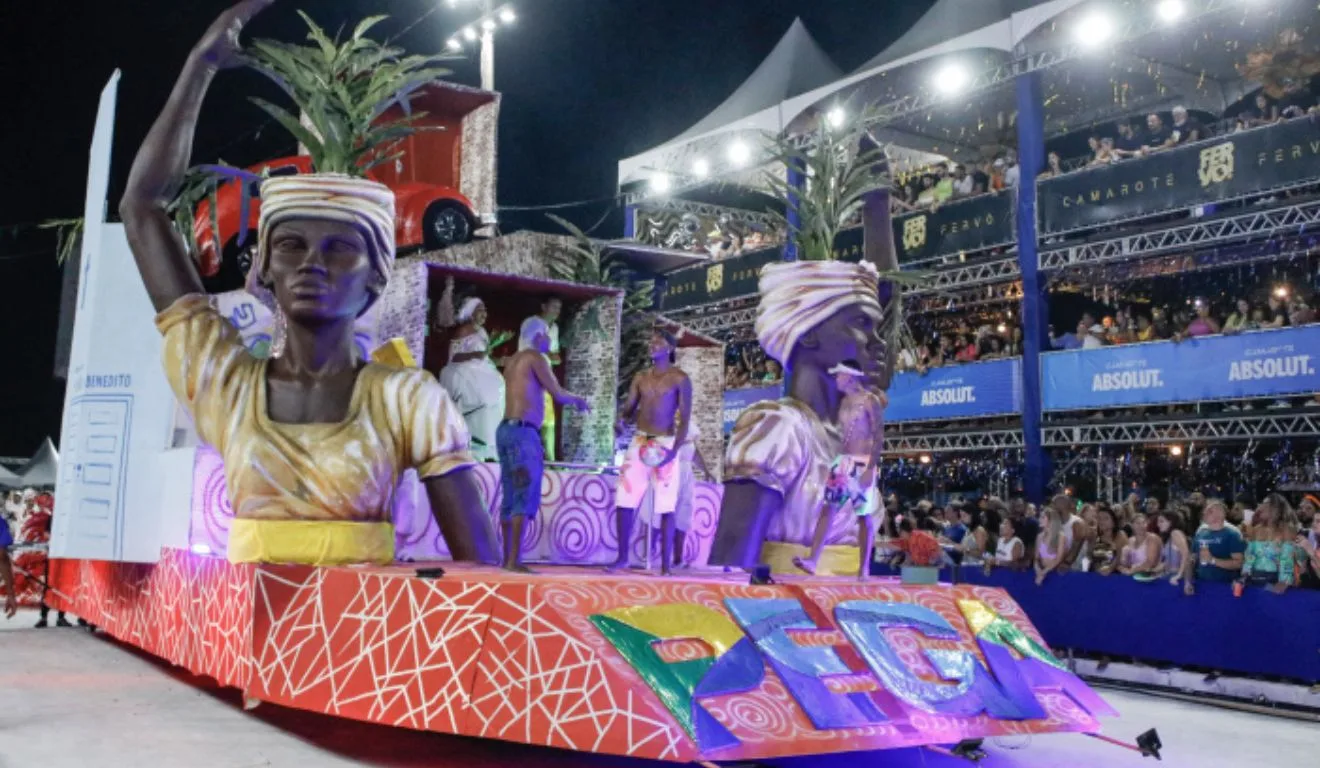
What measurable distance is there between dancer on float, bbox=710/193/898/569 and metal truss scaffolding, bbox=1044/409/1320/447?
373 inches

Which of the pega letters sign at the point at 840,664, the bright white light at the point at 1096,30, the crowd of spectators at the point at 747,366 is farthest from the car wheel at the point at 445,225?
the crowd of spectators at the point at 747,366

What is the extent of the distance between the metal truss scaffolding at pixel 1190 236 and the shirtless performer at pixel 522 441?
11501 mm

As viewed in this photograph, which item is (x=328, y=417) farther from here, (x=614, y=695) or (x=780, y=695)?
(x=780, y=695)

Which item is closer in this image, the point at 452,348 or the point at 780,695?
the point at 780,695

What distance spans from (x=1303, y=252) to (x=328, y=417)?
46.5 ft

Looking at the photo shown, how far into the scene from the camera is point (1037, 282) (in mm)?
17531

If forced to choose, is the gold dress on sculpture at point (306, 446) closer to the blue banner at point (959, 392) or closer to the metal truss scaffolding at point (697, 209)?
the blue banner at point (959, 392)

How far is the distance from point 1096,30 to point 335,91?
12066 millimetres

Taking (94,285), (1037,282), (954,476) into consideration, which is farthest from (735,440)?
(954,476)

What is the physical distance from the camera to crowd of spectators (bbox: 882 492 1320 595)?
9359 mm

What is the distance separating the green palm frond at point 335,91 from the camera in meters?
6.23

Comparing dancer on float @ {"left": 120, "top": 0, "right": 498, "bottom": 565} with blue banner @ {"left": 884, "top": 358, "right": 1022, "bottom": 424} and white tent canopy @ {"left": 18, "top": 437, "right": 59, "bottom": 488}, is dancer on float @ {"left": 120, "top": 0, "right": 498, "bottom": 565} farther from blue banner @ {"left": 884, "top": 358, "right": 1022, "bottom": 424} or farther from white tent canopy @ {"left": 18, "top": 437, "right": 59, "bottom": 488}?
white tent canopy @ {"left": 18, "top": 437, "right": 59, "bottom": 488}

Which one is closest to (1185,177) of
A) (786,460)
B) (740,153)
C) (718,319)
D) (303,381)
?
(740,153)

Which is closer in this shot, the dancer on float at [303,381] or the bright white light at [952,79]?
the dancer on float at [303,381]
